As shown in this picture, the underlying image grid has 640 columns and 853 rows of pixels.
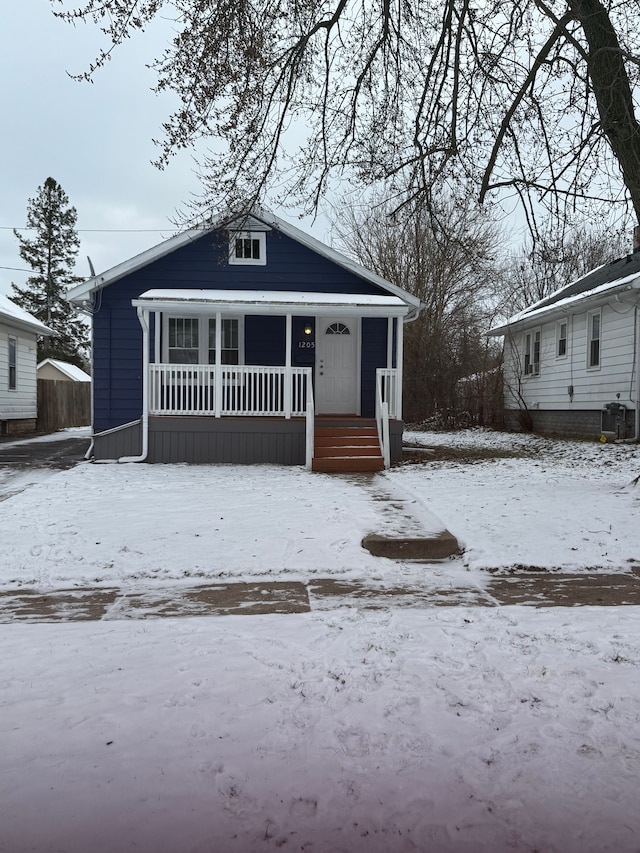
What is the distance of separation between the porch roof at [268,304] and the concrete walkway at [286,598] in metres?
7.83

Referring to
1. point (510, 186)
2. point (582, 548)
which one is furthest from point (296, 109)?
point (582, 548)

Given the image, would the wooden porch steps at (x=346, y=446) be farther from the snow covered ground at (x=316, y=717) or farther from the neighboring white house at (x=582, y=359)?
the neighboring white house at (x=582, y=359)

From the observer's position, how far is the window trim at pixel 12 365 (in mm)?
19219

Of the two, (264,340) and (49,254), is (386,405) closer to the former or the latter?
(264,340)

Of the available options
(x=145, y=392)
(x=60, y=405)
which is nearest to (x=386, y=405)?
(x=145, y=392)

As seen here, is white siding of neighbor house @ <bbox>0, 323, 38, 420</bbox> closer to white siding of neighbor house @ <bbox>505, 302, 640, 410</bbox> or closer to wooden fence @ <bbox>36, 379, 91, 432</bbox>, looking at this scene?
wooden fence @ <bbox>36, 379, 91, 432</bbox>

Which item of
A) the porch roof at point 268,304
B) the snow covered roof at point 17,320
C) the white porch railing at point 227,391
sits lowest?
the white porch railing at point 227,391

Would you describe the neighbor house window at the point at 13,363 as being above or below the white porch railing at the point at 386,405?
above

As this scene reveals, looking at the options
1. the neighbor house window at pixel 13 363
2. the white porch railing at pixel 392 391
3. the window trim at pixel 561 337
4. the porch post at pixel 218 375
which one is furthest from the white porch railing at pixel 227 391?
the neighbor house window at pixel 13 363

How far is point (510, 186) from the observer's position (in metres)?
7.65

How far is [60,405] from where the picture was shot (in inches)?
959

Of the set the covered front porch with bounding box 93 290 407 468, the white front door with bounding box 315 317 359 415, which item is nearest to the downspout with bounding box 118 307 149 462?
the covered front porch with bounding box 93 290 407 468

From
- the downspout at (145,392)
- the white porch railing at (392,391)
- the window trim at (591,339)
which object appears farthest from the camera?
the window trim at (591,339)

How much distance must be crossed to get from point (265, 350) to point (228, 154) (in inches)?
271
